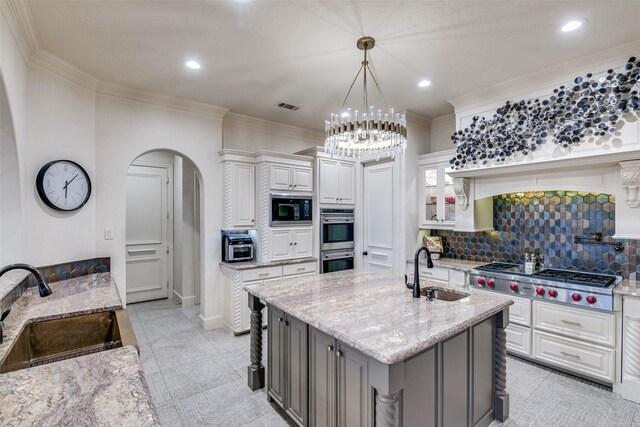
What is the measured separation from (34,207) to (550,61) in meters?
4.79

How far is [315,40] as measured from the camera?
2492 mm

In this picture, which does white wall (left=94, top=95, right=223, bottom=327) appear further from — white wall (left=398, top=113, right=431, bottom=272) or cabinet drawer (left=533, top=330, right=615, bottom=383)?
cabinet drawer (left=533, top=330, right=615, bottom=383)

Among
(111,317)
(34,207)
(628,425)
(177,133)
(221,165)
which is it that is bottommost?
(628,425)

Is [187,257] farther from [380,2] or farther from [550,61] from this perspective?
[550,61]

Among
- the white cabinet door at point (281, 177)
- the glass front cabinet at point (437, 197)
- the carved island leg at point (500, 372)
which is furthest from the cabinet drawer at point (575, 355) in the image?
the white cabinet door at point (281, 177)

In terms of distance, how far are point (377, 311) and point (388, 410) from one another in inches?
23.0

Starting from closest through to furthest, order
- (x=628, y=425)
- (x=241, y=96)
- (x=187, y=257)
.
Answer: (x=628, y=425) < (x=241, y=96) < (x=187, y=257)

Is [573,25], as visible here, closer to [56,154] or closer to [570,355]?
[570,355]

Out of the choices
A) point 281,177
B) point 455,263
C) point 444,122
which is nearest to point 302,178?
point 281,177

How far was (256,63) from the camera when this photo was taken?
9.48 feet

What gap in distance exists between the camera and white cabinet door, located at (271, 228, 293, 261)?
412 centimetres

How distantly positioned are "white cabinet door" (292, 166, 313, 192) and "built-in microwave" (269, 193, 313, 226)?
125 mm

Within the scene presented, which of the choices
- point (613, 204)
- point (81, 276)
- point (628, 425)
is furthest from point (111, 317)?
point (613, 204)

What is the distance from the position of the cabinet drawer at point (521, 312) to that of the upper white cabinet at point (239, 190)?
3172 millimetres
